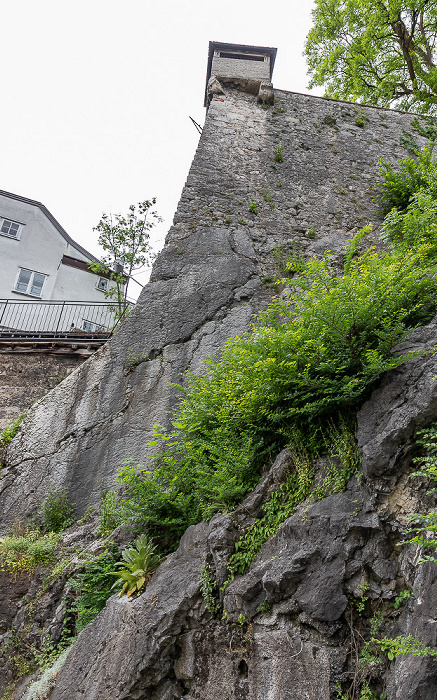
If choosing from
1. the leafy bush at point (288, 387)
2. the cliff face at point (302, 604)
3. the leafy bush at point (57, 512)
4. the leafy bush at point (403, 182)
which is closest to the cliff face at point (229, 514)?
the cliff face at point (302, 604)

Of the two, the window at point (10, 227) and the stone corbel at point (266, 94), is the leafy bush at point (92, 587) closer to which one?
the stone corbel at point (266, 94)

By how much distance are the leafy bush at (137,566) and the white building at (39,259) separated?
17661 millimetres

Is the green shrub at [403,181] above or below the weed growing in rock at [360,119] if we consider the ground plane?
below

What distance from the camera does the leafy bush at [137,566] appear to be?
4609 millimetres

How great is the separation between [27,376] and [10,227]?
15872 mm

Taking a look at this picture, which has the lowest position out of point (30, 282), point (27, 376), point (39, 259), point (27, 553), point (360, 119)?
point (27, 553)

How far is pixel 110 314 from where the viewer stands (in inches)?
672

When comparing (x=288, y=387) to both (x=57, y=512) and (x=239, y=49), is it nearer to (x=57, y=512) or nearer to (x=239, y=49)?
(x=57, y=512)

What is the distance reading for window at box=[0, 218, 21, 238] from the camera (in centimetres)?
2291

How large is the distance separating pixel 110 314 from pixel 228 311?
10.1 meters

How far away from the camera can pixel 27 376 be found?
33.1 ft

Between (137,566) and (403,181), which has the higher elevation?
(403,181)

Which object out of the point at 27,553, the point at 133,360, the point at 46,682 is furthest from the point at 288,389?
the point at 27,553

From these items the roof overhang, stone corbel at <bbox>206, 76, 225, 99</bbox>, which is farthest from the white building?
stone corbel at <bbox>206, 76, 225, 99</bbox>
